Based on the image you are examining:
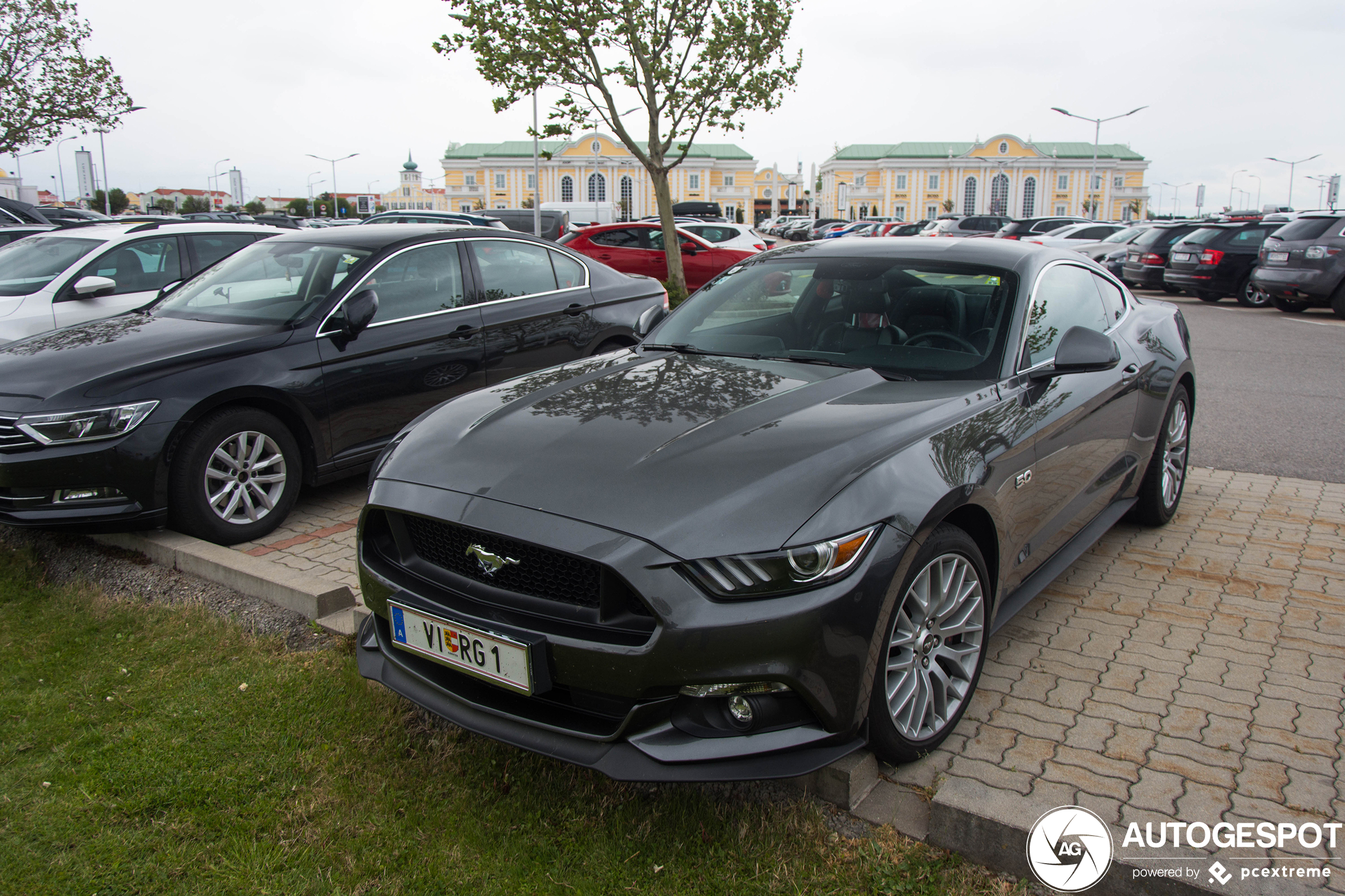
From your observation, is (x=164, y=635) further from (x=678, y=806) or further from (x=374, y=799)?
(x=678, y=806)

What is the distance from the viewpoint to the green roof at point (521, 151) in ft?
401

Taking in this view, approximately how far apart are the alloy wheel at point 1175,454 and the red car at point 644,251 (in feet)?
42.4

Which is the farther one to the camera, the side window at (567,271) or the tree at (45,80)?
the tree at (45,80)

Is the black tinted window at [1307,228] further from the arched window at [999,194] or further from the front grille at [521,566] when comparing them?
the arched window at [999,194]

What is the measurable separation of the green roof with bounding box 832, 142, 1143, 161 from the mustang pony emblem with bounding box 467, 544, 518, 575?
13387cm

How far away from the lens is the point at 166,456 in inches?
172

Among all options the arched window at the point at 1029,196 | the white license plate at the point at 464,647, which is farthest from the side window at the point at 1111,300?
the arched window at the point at 1029,196

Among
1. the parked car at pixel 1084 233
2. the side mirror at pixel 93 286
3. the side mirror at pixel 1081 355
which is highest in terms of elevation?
the parked car at pixel 1084 233

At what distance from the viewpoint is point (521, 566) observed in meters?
2.49

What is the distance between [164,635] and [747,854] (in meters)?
2.67

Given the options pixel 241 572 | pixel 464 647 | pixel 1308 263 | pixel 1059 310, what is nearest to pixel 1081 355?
pixel 1059 310

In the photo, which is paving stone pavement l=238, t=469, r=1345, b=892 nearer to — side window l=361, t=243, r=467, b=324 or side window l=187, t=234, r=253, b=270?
side window l=361, t=243, r=467, b=324

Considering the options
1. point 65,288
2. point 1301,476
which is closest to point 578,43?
point 65,288

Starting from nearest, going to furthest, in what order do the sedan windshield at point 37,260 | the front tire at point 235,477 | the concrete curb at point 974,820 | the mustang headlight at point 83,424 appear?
the concrete curb at point 974,820 → the mustang headlight at point 83,424 → the front tire at point 235,477 → the sedan windshield at point 37,260
